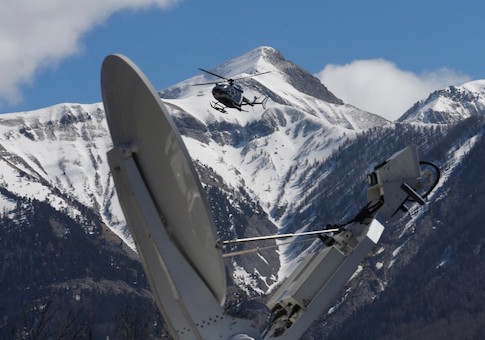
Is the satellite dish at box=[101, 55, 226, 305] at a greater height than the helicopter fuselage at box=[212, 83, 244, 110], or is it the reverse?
the helicopter fuselage at box=[212, 83, 244, 110]

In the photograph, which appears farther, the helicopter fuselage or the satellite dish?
the helicopter fuselage

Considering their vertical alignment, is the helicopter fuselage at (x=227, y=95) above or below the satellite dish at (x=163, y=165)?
above

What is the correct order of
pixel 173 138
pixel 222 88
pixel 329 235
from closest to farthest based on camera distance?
pixel 173 138 → pixel 329 235 → pixel 222 88

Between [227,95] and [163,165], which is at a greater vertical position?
[227,95]

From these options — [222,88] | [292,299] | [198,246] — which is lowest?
[292,299]

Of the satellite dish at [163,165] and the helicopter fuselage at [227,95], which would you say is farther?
the helicopter fuselage at [227,95]

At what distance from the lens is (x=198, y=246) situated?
23344 millimetres

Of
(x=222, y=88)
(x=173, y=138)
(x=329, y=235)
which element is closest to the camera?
Result: (x=173, y=138)

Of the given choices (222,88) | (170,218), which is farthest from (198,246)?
(222,88)

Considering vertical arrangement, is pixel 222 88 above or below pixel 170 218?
above

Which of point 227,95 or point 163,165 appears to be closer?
point 163,165

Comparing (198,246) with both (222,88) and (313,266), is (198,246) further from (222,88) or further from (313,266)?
(222,88)

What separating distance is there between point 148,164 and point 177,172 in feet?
3.03

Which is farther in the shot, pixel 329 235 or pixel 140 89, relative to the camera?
pixel 329 235
